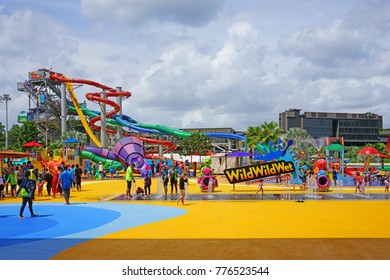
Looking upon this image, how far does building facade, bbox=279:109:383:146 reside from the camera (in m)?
138

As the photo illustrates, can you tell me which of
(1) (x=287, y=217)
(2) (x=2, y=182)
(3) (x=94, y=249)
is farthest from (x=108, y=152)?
(3) (x=94, y=249)

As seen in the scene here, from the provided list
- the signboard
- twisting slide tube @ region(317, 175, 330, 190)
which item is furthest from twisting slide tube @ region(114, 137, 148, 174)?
twisting slide tube @ region(317, 175, 330, 190)

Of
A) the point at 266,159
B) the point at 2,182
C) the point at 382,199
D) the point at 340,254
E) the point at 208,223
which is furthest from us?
the point at 266,159

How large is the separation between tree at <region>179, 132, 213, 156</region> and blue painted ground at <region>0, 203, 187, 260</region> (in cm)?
4987

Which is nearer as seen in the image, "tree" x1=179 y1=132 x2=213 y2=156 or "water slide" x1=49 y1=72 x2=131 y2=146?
"water slide" x1=49 y1=72 x2=131 y2=146

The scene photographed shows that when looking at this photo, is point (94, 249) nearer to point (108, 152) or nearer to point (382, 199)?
point (382, 199)

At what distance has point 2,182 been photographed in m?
23.5

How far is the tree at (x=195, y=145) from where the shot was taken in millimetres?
70062

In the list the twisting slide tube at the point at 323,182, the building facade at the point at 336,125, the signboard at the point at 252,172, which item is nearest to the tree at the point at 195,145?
the twisting slide tube at the point at 323,182

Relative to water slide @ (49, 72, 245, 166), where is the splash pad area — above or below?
below

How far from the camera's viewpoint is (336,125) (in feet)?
462

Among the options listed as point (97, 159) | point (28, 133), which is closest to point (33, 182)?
point (97, 159)

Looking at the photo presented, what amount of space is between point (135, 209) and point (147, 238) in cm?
693

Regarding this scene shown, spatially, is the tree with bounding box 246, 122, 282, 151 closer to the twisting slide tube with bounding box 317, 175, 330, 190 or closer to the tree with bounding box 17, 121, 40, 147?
the twisting slide tube with bounding box 317, 175, 330, 190
